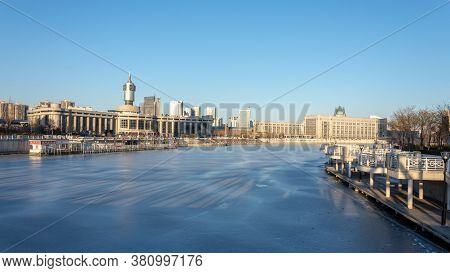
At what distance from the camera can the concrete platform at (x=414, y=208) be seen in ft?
53.9

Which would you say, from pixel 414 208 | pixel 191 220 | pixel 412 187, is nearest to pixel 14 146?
pixel 191 220

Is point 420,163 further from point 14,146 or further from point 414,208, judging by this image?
point 14,146

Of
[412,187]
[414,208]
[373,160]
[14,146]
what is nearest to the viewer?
[412,187]

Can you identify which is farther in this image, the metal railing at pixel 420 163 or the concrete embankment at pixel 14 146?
the concrete embankment at pixel 14 146

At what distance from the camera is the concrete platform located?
16.4 metres

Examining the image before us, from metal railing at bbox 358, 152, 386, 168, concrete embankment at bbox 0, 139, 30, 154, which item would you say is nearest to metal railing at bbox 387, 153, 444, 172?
metal railing at bbox 358, 152, 386, 168

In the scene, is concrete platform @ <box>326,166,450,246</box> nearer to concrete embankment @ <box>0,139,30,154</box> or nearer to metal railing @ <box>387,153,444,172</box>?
metal railing @ <box>387,153,444,172</box>

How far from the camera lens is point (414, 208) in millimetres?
21594

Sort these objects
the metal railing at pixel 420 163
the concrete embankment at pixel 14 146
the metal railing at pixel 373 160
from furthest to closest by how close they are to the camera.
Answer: the concrete embankment at pixel 14 146 < the metal railing at pixel 373 160 < the metal railing at pixel 420 163

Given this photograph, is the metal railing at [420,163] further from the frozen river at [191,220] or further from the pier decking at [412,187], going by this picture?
the frozen river at [191,220]

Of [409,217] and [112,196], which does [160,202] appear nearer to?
[112,196]

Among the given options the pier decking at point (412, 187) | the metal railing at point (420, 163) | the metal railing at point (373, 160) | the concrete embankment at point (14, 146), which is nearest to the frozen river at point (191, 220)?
the pier decking at point (412, 187)

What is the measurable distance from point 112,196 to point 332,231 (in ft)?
48.2
